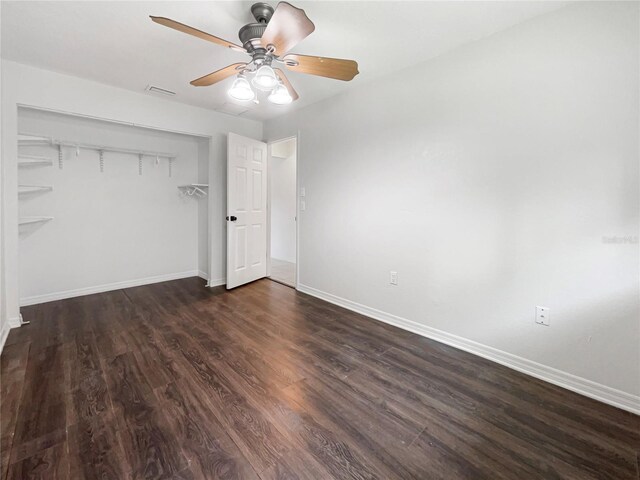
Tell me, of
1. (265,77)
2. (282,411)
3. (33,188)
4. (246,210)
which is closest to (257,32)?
(265,77)

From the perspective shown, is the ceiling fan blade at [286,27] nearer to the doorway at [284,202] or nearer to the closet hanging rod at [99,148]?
the closet hanging rod at [99,148]

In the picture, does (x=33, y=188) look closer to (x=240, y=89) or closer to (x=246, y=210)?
(x=246, y=210)

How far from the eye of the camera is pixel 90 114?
3.05 m

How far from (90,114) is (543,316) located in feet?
14.7

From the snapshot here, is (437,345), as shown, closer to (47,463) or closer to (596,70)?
(596,70)

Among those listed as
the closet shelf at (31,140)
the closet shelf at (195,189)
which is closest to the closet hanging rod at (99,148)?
the closet shelf at (31,140)

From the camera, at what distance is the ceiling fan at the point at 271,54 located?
1.48 meters

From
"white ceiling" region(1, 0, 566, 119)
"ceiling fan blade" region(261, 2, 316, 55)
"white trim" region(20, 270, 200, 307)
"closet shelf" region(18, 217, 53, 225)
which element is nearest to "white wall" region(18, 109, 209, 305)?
"white trim" region(20, 270, 200, 307)

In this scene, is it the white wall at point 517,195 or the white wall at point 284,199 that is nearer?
the white wall at point 517,195

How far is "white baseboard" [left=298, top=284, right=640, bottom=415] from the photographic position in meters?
1.72

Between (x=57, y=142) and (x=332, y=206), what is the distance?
3.16m

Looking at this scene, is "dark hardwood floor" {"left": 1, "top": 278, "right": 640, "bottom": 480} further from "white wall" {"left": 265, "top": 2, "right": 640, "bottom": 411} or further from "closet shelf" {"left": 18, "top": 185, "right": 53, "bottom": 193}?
"closet shelf" {"left": 18, "top": 185, "right": 53, "bottom": 193}

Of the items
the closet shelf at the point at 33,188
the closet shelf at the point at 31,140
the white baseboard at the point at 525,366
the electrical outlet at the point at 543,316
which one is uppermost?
the closet shelf at the point at 31,140

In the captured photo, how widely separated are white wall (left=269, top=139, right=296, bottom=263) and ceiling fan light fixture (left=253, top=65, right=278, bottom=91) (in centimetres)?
388
